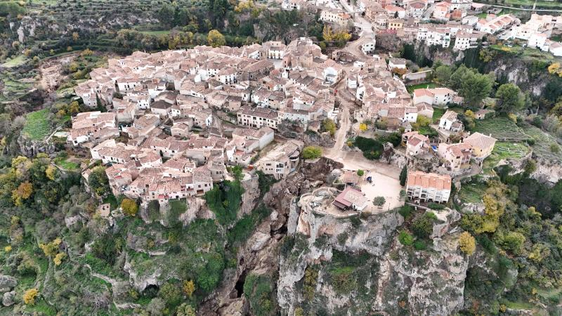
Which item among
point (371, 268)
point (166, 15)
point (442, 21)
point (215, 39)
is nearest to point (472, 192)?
point (371, 268)

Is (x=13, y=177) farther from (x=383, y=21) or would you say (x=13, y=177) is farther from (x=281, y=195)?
(x=383, y=21)

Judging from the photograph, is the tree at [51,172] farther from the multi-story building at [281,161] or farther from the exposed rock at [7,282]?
the multi-story building at [281,161]

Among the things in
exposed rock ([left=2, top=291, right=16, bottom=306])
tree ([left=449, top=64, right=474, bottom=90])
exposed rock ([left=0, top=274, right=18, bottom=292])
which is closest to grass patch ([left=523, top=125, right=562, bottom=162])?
tree ([left=449, top=64, right=474, bottom=90])

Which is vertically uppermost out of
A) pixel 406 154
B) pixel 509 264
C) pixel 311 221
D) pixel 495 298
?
pixel 406 154

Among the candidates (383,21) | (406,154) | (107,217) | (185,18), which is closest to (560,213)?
(406,154)

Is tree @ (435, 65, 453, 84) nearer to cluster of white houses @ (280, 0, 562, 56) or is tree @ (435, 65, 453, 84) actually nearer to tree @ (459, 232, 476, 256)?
cluster of white houses @ (280, 0, 562, 56)
